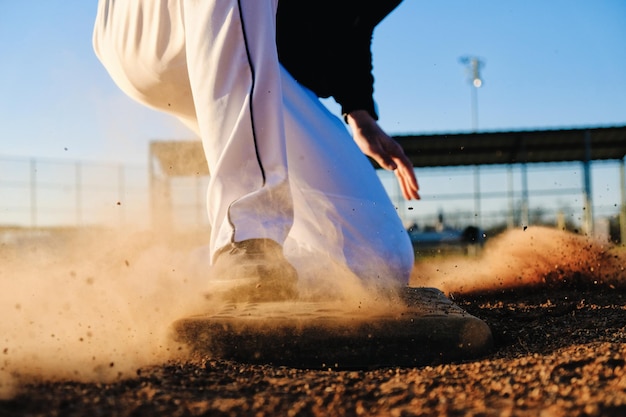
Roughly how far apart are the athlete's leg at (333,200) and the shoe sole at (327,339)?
2.17ft

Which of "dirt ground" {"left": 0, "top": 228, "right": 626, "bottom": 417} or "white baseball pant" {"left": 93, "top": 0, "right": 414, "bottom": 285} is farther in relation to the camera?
"white baseball pant" {"left": 93, "top": 0, "right": 414, "bottom": 285}

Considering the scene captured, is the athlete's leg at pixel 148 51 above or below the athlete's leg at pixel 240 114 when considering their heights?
above

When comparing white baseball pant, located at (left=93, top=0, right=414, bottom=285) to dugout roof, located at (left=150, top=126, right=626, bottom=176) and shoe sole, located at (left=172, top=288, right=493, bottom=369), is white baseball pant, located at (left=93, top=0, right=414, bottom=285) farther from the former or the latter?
dugout roof, located at (left=150, top=126, right=626, bottom=176)

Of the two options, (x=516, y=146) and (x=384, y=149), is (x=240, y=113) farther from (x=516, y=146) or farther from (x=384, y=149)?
(x=516, y=146)

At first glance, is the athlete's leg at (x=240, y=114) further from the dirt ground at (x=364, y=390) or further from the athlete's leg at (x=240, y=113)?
the dirt ground at (x=364, y=390)

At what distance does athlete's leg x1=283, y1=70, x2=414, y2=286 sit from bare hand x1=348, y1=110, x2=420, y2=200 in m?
0.07

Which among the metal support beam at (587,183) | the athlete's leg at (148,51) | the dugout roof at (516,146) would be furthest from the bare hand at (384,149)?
the metal support beam at (587,183)

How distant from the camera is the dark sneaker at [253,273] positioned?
1267 millimetres

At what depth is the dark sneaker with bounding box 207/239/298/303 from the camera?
4.16 feet

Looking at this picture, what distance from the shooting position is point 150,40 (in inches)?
66.7

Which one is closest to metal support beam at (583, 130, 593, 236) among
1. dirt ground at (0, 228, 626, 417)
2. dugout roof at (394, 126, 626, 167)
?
dugout roof at (394, 126, 626, 167)

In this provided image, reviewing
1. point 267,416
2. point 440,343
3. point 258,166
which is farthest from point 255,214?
point 267,416

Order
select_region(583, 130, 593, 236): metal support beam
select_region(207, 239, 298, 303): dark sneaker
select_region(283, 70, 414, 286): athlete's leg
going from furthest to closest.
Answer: select_region(583, 130, 593, 236): metal support beam → select_region(283, 70, 414, 286): athlete's leg → select_region(207, 239, 298, 303): dark sneaker

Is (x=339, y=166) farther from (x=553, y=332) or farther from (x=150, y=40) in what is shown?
(x=553, y=332)
